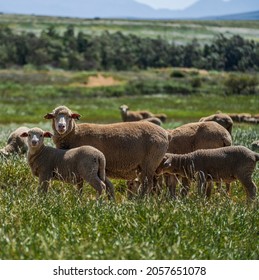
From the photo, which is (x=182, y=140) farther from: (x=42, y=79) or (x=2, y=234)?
(x=42, y=79)

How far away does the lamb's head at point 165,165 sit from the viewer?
13215 millimetres

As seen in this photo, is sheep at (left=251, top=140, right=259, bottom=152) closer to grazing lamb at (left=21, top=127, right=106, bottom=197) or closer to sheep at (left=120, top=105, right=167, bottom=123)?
grazing lamb at (left=21, top=127, right=106, bottom=197)

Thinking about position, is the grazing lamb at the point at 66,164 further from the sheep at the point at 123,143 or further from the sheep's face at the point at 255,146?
the sheep's face at the point at 255,146

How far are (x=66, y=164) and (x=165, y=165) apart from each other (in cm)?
201

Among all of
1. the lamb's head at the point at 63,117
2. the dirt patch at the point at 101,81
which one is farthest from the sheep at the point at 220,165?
the dirt patch at the point at 101,81

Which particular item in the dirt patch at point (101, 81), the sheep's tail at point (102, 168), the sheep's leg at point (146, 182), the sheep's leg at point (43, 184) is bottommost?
the dirt patch at point (101, 81)

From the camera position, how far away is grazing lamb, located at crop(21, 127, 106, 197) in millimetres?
12062

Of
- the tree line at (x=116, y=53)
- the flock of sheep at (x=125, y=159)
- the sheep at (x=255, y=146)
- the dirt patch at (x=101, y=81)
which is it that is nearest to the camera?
the flock of sheep at (x=125, y=159)

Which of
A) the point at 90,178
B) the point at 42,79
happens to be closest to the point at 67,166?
the point at 90,178

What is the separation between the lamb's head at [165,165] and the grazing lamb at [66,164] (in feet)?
4.71

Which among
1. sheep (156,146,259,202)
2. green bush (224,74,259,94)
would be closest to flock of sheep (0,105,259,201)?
sheep (156,146,259,202)

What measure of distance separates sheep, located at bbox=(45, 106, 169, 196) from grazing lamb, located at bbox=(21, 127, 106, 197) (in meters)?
0.64

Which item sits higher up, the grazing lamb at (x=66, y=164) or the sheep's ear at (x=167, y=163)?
the grazing lamb at (x=66, y=164)

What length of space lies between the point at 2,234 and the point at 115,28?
173m
